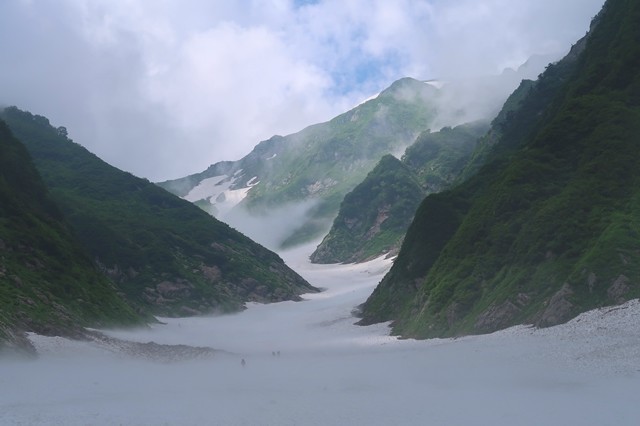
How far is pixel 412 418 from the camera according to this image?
98.7 ft

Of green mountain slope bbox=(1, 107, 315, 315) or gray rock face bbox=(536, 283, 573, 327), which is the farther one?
green mountain slope bbox=(1, 107, 315, 315)

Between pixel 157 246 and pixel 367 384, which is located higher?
pixel 157 246

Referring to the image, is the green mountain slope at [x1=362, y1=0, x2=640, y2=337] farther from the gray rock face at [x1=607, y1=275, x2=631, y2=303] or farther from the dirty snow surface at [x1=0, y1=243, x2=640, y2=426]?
the dirty snow surface at [x1=0, y1=243, x2=640, y2=426]

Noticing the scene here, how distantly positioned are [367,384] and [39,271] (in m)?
43.2

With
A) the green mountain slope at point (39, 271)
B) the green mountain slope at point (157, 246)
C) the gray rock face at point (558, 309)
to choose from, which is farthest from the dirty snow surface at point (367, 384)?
the green mountain slope at point (157, 246)

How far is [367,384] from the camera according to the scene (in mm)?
40719

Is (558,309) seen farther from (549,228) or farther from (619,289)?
(549,228)

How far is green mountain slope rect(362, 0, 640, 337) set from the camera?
159ft

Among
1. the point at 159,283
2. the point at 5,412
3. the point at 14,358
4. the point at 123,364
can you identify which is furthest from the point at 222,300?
the point at 5,412

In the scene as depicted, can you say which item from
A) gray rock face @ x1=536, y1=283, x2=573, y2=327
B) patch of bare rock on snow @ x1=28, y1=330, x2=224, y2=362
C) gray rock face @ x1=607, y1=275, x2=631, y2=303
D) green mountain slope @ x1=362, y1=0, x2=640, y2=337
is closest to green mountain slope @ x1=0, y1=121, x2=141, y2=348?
patch of bare rock on snow @ x1=28, y1=330, x2=224, y2=362

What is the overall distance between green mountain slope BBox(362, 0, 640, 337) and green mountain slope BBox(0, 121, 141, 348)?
36.5m

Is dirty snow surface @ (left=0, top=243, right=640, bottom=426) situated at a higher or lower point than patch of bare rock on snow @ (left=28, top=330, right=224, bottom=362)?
lower

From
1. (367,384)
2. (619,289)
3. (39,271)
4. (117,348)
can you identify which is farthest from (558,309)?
(39,271)

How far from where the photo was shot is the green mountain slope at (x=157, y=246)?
120 m
